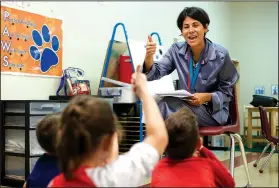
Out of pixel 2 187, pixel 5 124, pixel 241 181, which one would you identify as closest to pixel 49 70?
pixel 5 124

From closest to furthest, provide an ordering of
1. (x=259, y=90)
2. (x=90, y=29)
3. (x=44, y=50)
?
1. (x=44, y=50)
2. (x=90, y=29)
3. (x=259, y=90)

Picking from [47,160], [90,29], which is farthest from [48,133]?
[90,29]

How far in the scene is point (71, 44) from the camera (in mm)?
3336

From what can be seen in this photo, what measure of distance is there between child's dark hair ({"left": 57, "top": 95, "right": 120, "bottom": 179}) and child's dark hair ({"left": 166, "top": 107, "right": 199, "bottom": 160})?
0.34 m

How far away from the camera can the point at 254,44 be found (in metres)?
7.71

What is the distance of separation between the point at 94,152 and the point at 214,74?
124cm

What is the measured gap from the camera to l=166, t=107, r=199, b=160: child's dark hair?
1217 millimetres

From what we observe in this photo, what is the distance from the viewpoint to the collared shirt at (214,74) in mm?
2014

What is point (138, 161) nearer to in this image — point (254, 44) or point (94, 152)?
point (94, 152)

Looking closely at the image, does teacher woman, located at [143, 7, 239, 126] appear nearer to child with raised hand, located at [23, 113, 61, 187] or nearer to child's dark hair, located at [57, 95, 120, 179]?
child with raised hand, located at [23, 113, 61, 187]

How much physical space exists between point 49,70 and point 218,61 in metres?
1.59

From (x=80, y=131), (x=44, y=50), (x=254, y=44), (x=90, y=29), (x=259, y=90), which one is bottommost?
(x=80, y=131)

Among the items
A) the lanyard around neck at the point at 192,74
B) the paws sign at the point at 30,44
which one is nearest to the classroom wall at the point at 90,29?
the paws sign at the point at 30,44

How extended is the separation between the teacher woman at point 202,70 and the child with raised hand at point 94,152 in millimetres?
1012
